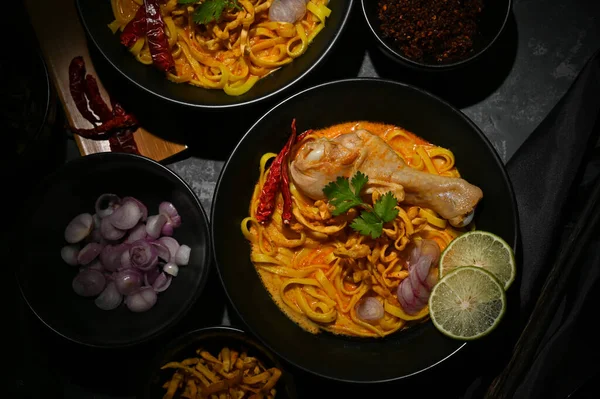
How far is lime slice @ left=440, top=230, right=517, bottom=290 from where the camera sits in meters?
3.27

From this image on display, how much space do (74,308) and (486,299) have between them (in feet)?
8.94

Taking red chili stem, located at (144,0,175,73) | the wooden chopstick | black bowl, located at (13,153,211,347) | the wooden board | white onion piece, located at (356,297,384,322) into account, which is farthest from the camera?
the wooden board

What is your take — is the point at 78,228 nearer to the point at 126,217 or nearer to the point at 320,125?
the point at 126,217

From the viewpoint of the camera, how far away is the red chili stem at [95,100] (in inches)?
162

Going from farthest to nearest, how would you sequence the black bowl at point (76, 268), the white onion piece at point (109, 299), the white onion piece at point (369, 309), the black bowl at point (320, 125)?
the white onion piece at point (109, 299)
the black bowl at point (76, 268)
the white onion piece at point (369, 309)
the black bowl at point (320, 125)

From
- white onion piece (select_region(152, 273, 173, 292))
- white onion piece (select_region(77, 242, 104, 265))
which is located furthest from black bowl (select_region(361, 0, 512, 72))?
white onion piece (select_region(77, 242, 104, 265))

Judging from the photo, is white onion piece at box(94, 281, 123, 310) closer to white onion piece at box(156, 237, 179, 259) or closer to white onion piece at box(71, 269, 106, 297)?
white onion piece at box(71, 269, 106, 297)

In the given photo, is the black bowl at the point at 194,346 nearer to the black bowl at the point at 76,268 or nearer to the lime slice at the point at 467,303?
the black bowl at the point at 76,268

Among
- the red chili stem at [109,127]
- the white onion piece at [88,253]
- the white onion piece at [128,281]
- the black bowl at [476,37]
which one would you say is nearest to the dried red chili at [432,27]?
the black bowl at [476,37]

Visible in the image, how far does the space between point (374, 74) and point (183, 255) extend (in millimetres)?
1950

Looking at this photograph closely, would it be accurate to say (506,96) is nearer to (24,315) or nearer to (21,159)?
(21,159)

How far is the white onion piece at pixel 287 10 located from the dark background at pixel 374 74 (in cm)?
48

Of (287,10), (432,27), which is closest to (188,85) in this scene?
(287,10)

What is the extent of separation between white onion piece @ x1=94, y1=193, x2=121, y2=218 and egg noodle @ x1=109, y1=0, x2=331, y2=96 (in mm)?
958
